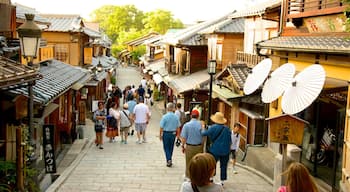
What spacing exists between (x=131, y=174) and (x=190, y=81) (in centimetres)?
1439

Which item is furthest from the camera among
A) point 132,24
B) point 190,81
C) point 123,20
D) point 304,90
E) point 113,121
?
point 132,24

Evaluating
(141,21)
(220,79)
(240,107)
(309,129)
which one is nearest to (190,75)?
(220,79)

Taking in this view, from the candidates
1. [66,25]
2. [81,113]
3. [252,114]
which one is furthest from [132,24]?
[252,114]

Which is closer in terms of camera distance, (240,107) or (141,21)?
(240,107)

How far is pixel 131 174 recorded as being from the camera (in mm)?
12359

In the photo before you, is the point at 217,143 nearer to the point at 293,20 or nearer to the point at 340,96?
the point at 340,96

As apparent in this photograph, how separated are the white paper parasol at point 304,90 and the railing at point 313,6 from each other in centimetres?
250

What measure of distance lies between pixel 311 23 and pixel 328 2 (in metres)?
1.18

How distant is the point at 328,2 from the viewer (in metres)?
10.8

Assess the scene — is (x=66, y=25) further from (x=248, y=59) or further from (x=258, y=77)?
(x=258, y=77)

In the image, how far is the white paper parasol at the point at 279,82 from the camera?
879 cm

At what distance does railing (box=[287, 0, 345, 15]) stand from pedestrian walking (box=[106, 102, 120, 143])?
754 cm

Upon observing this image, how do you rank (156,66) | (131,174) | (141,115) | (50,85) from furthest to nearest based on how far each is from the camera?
(156,66), (141,115), (50,85), (131,174)

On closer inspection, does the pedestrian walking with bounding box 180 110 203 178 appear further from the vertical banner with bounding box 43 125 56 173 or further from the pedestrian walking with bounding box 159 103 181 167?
the vertical banner with bounding box 43 125 56 173
